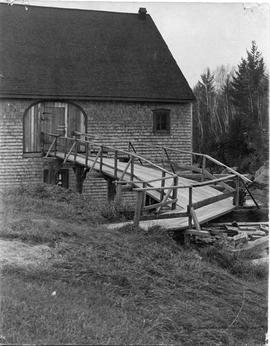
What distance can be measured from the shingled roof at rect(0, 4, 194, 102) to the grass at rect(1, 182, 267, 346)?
11755mm

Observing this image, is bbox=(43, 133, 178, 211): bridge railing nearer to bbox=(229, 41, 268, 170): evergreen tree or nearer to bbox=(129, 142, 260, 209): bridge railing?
bbox=(129, 142, 260, 209): bridge railing

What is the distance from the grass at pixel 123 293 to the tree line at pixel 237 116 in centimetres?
2024

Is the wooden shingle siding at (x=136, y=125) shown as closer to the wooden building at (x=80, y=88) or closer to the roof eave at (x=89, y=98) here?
the wooden building at (x=80, y=88)

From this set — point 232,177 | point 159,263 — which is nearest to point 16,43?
point 232,177

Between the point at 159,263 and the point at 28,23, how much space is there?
17101 mm

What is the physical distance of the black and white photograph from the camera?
651 centimetres

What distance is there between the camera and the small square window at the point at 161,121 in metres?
22.8

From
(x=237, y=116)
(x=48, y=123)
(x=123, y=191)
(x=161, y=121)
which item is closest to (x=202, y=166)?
(x=123, y=191)

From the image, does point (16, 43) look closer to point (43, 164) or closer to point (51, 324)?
point (43, 164)

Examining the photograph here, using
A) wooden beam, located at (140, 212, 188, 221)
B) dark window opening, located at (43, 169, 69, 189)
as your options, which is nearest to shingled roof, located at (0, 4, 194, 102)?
dark window opening, located at (43, 169, 69, 189)

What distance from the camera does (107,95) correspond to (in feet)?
71.7

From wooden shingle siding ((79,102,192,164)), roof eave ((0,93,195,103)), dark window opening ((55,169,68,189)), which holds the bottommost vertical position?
dark window opening ((55,169,68,189))

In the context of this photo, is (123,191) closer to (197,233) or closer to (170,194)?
(170,194)

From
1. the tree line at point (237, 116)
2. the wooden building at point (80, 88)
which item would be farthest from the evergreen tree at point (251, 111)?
the wooden building at point (80, 88)
